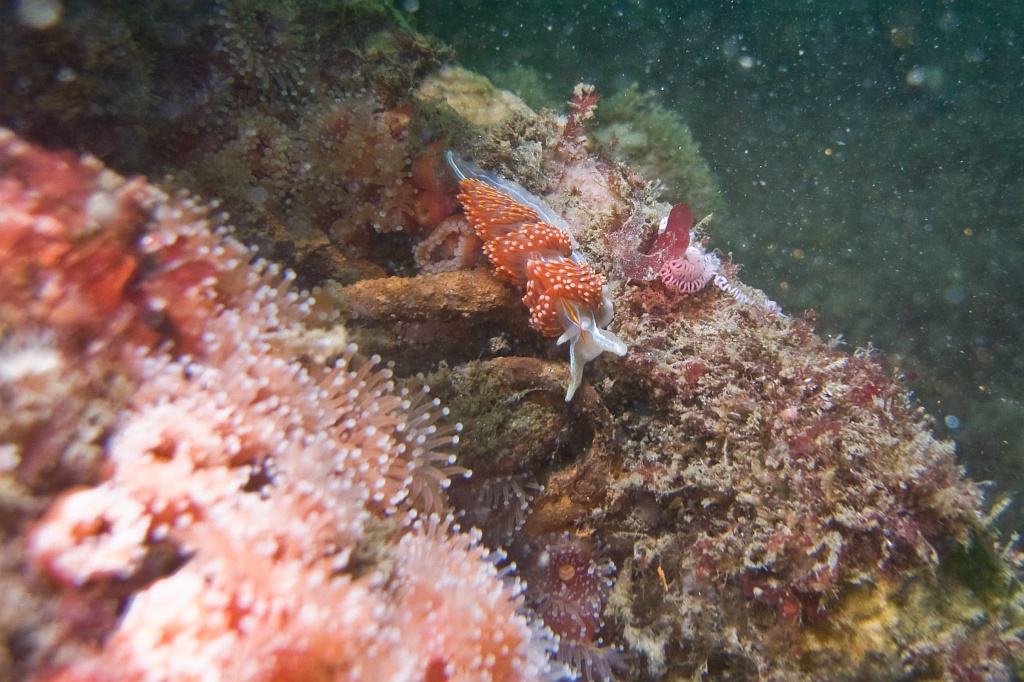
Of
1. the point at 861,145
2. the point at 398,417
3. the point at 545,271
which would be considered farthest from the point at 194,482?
the point at 861,145

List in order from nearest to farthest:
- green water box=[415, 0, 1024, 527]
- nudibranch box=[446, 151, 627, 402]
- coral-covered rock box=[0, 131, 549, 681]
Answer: coral-covered rock box=[0, 131, 549, 681] → nudibranch box=[446, 151, 627, 402] → green water box=[415, 0, 1024, 527]

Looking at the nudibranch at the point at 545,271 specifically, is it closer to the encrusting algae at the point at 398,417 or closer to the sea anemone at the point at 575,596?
the encrusting algae at the point at 398,417

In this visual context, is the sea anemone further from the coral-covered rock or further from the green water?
the green water

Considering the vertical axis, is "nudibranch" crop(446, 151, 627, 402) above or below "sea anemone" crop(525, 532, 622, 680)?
above

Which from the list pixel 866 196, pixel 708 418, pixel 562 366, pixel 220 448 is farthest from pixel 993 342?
pixel 220 448

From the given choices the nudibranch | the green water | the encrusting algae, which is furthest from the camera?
the green water

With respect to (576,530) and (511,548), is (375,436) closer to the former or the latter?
(511,548)

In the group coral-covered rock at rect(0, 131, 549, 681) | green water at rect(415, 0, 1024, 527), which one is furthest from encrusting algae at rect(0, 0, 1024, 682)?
green water at rect(415, 0, 1024, 527)

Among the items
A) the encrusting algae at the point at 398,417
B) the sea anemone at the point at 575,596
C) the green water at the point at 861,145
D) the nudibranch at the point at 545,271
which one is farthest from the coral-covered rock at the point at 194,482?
the green water at the point at 861,145

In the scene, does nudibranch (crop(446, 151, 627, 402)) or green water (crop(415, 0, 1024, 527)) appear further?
green water (crop(415, 0, 1024, 527))
